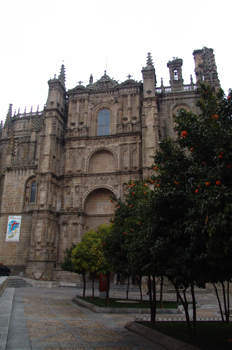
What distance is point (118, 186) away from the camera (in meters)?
31.0

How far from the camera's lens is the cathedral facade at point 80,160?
1187 inches

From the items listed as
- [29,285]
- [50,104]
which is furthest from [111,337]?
[50,104]

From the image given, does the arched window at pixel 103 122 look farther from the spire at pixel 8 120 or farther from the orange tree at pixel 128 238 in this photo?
the orange tree at pixel 128 238

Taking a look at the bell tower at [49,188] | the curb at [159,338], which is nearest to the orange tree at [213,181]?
the curb at [159,338]

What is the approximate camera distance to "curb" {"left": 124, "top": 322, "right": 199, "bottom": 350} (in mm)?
6465

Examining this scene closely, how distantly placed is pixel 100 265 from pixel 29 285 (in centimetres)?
1172

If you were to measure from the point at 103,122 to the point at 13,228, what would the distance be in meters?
15.6

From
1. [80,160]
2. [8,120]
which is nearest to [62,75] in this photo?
[8,120]

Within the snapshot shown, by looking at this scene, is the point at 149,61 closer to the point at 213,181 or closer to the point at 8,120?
the point at 8,120

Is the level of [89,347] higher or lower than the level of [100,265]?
lower

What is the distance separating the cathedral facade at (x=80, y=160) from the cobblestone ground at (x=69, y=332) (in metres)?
17.8

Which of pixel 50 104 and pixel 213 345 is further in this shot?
pixel 50 104

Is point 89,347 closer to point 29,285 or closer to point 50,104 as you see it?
point 29,285

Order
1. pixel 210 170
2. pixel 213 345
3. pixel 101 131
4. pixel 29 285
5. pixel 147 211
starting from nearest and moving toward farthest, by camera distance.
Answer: pixel 210 170, pixel 213 345, pixel 147 211, pixel 29 285, pixel 101 131
